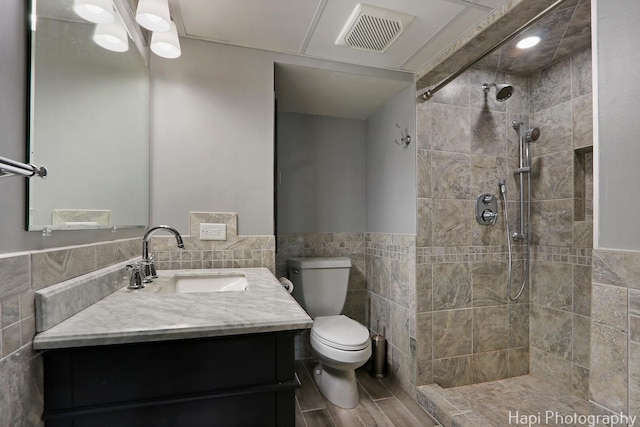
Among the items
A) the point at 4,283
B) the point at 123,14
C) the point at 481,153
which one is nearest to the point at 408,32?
the point at 481,153

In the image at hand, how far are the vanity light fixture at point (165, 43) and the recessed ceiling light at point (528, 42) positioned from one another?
6.26ft

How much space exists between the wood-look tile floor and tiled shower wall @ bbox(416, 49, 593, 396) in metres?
0.20

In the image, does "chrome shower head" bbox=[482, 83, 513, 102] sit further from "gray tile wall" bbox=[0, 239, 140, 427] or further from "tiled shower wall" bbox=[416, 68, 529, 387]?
"gray tile wall" bbox=[0, 239, 140, 427]

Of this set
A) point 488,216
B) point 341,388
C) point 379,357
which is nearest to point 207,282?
point 341,388

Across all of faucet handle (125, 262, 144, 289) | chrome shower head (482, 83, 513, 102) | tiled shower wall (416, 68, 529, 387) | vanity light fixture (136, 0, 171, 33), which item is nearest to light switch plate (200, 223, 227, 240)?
Answer: faucet handle (125, 262, 144, 289)

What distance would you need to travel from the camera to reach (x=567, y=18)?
1510 millimetres

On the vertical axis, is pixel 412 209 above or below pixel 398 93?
below

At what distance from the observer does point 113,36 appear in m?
1.16

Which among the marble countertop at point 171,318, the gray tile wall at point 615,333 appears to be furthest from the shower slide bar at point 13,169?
the gray tile wall at point 615,333

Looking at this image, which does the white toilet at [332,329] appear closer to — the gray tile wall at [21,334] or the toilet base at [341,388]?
the toilet base at [341,388]

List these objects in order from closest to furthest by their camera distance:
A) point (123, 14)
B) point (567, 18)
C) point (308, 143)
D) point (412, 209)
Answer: point (123, 14)
point (567, 18)
point (412, 209)
point (308, 143)

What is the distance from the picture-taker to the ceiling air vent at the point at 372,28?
1449 mm

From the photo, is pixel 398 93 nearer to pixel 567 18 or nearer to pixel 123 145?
pixel 567 18

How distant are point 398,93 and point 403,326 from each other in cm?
168
